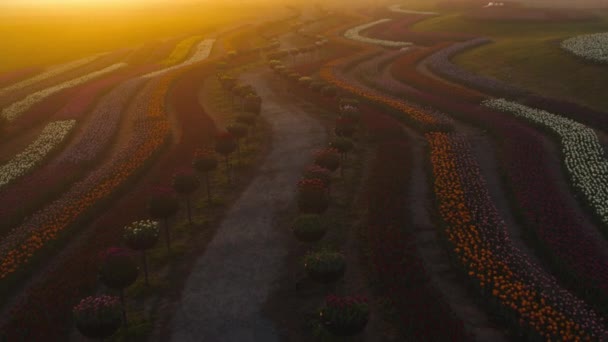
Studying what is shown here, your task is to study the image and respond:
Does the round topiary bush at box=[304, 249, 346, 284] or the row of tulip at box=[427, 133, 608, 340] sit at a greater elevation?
the round topiary bush at box=[304, 249, 346, 284]

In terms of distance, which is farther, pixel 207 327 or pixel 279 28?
pixel 279 28

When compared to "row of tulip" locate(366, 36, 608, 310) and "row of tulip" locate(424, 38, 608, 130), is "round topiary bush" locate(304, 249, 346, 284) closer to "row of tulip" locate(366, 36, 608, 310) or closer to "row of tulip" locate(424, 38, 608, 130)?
"row of tulip" locate(366, 36, 608, 310)

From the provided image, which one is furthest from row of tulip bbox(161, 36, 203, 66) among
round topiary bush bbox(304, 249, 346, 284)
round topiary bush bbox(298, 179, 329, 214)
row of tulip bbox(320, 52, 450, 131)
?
round topiary bush bbox(304, 249, 346, 284)

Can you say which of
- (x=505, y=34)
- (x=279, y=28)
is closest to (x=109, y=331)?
(x=505, y=34)

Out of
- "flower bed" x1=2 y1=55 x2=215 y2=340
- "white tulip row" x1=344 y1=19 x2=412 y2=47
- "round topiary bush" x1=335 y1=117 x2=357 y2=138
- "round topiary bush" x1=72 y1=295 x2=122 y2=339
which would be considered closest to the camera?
"round topiary bush" x1=72 y1=295 x2=122 y2=339

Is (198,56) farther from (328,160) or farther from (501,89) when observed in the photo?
(328,160)

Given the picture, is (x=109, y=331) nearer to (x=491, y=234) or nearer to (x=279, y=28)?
(x=491, y=234)
